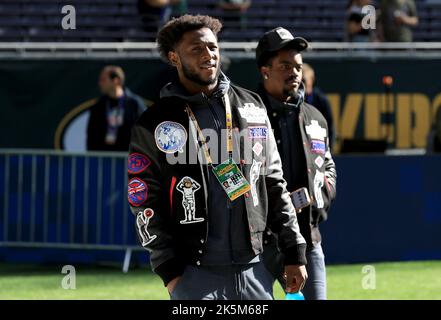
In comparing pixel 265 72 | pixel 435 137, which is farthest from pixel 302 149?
pixel 435 137

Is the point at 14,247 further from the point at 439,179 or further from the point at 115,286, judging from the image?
the point at 439,179

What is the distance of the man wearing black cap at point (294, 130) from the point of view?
6570mm

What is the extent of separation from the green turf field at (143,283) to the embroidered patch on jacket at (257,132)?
15.7ft

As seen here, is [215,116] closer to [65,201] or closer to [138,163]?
[138,163]

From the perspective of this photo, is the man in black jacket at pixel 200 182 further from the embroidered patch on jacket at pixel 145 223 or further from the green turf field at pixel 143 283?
the green turf field at pixel 143 283

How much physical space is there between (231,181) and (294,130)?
158cm

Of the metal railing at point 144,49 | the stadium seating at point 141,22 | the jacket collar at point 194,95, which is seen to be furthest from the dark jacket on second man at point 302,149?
the stadium seating at point 141,22

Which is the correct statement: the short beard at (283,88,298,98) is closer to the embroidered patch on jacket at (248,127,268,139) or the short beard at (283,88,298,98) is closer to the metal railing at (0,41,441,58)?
the embroidered patch on jacket at (248,127,268,139)

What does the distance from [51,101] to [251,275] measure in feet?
28.3

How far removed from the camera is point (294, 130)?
665 centimetres

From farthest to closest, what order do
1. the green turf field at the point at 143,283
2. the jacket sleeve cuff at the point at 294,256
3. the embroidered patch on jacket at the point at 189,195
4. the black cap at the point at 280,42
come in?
the green turf field at the point at 143,283
the black cap at the point at 280,42
the jacket sleeve cuff at the point at 294,256
the embroidered patch on jacket at the point at 189,195

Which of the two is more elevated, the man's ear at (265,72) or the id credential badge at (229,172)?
the man's ear at (265,72)

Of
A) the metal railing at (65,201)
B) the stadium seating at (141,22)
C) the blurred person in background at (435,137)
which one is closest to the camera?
the metal railing at (65,201)

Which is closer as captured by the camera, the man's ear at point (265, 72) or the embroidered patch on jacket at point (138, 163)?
the embroidered patch on jacket at point (138, 163)
